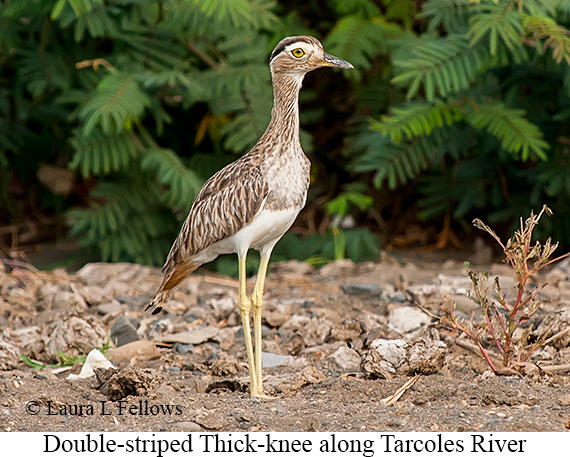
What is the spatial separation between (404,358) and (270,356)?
96 cm

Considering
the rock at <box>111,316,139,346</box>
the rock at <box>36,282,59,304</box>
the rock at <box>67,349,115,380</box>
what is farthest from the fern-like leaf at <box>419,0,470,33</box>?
the rock at <box>67,349,115,380</box>

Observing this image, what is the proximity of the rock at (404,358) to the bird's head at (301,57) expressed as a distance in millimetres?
1336

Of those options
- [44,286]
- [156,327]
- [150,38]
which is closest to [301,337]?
[156,327]

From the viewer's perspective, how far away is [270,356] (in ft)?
15.4

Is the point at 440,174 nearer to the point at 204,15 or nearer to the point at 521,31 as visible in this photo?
the point at 521,31

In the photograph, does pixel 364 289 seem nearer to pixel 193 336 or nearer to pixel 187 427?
pixel 193 336

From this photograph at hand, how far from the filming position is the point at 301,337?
4816 millimetres

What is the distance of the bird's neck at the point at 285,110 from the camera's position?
411 cm

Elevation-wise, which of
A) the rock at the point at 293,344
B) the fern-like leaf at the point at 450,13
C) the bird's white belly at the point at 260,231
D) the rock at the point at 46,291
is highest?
the fern-like leaf at the point at 450,13

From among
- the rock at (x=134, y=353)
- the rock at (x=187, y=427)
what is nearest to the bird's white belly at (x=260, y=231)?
the rock at (x=134, y=353)

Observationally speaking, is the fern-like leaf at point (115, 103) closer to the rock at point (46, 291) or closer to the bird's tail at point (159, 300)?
the rock at point (46, 291)

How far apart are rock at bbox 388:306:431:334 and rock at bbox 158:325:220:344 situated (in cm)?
104

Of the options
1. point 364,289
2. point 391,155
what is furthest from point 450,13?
point 364,289

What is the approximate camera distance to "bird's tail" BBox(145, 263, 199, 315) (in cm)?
444
